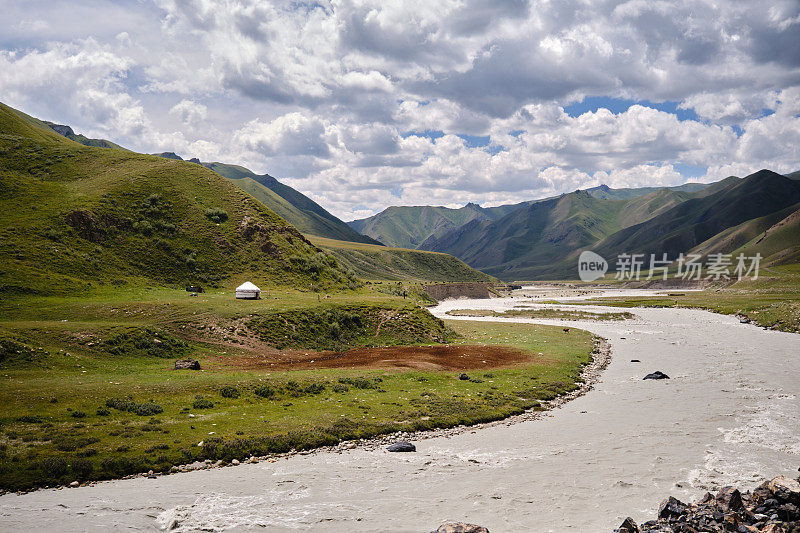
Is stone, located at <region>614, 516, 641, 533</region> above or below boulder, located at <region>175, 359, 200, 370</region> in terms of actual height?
above

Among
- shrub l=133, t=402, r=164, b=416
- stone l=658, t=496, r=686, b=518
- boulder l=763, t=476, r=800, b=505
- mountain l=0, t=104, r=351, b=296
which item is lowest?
shrub l=133, t=402, r=164, b=416

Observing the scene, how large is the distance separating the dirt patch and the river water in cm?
1400

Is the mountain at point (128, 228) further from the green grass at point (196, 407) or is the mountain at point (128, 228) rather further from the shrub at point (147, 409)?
the shrub at point (147, 409)

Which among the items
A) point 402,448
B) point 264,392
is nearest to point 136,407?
point 264,392

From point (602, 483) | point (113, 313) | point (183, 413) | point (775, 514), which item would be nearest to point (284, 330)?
point (113, 313)

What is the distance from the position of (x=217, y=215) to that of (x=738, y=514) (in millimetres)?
102308

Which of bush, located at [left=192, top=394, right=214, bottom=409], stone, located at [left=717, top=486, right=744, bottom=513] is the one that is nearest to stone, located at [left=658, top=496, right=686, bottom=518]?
stone, located at [left=717, top=486, right=744, bottom=513]

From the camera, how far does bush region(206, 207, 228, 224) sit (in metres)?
98.3

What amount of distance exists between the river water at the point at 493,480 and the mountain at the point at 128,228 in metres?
49.1

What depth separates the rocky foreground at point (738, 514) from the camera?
13367 millimetres

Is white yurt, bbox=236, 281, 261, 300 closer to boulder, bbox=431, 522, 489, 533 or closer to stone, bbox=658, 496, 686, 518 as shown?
boulder, bbox=431, 522, 489, 533

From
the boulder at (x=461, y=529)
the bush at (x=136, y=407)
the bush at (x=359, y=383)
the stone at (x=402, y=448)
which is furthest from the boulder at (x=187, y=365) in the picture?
the boulder at (x=461, y=529)

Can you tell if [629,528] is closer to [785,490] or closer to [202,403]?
[785,490]

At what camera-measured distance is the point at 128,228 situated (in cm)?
8438
